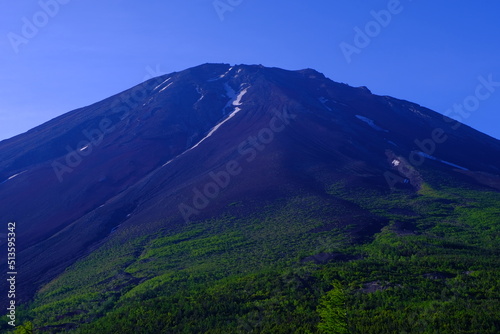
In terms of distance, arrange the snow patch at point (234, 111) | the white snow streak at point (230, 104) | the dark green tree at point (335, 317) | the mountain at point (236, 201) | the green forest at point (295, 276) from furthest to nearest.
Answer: the snow patch at point (234, 111) → the white snow streak at point (230, 104) → the mountain at point (236, 201) → the green forest at point (295, 276) → the dark green tree at point (335, 317)

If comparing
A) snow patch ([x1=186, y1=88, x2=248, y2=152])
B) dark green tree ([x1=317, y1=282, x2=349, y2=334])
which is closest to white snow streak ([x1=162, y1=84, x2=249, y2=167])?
snow patch ([x1=186, y1=88, x2=248, y2=152])

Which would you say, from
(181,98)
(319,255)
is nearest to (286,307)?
(319,255)

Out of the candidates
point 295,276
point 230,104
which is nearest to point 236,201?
point 295,276

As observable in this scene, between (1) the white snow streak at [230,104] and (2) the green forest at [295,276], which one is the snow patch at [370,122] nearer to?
(1) the white snow streak at [230,104]

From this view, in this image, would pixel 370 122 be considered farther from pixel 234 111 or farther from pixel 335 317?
pixel 335 317

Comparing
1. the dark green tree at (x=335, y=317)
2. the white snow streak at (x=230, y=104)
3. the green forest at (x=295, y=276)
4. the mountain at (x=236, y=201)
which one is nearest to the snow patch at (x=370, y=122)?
the mountain at (x=236, y=201)

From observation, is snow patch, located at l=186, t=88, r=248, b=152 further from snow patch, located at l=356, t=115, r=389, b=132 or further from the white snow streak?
snow patch, located at l=356, t=115, r=389, b=132
